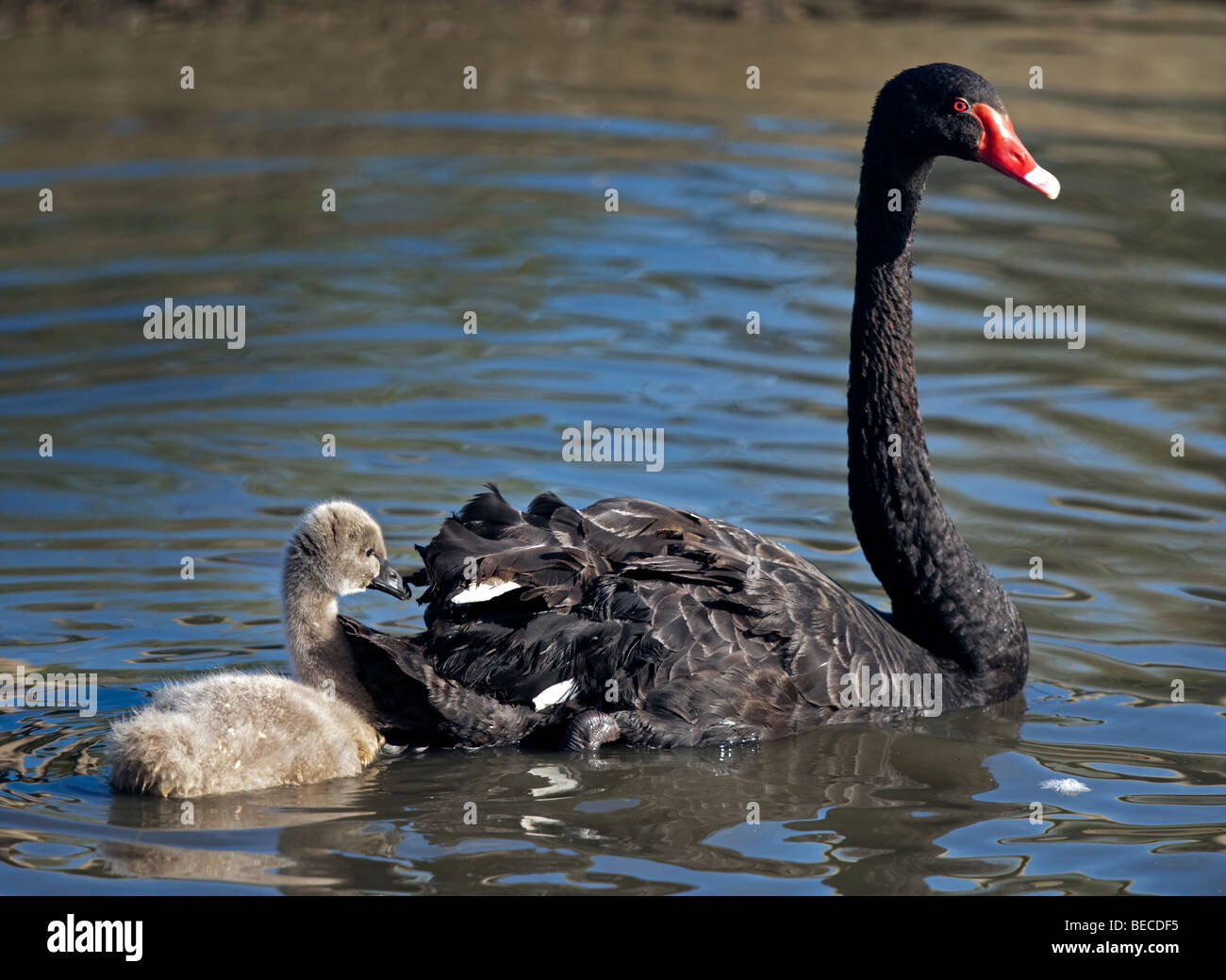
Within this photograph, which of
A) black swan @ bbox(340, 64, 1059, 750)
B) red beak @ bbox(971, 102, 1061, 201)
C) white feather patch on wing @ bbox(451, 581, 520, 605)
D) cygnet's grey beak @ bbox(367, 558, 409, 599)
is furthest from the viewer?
red beak @ bbox(971, 102, 1061, 201)

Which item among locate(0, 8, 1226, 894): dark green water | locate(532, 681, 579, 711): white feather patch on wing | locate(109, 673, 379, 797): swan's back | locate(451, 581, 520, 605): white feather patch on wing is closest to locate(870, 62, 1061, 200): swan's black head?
locate(0, 8, 1226, 894): dark green water

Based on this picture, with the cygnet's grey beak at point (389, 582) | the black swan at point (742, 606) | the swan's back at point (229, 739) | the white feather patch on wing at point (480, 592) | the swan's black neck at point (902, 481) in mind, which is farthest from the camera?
the swan's black neck at point (902, 481)

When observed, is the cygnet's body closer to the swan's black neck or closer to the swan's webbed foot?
the swan's webbed foot

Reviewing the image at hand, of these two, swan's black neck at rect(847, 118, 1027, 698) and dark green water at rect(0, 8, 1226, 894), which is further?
swan's black neck at rect(847, 118, 1027, 698)

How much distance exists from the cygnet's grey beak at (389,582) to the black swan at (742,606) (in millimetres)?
153

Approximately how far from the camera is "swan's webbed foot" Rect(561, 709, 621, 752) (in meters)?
6.48

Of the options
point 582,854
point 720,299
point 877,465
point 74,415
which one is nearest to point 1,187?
point 74,415

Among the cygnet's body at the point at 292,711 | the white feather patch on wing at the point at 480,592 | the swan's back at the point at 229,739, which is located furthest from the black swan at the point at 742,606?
the swan's back at the point at 229,739

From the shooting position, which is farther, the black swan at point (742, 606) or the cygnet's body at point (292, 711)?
the black swan at point (742, 606)

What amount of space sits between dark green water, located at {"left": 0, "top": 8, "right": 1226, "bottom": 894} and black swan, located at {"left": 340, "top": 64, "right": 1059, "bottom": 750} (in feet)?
0.59

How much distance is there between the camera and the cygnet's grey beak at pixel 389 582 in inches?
260

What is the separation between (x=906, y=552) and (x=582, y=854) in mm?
2190

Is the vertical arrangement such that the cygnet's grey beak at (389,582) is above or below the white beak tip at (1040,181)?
below

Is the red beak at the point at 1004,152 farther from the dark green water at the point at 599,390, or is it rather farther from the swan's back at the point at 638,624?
the dark green water at the point at 599,390
